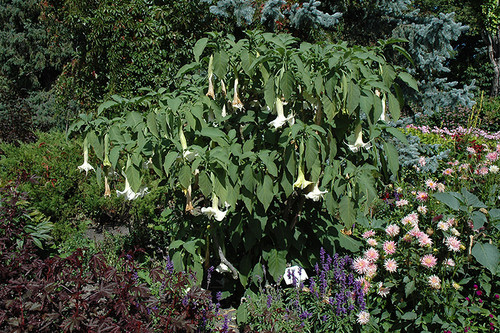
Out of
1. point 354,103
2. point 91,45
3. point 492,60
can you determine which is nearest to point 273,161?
point 354,103

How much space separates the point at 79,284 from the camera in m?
1.79

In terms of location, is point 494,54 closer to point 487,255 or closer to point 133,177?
point 487,255

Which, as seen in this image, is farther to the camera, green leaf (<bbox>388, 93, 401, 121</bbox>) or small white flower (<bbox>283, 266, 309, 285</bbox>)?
small white flower (<bbox>283, 266, 309, 285</bbox>)

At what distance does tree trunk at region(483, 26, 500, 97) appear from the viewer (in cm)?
1519

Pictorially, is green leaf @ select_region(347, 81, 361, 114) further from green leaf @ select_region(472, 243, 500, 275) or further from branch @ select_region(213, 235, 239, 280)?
branch @ select_region(213, 235, 239, 280)

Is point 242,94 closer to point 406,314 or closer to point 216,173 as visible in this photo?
point 216,173

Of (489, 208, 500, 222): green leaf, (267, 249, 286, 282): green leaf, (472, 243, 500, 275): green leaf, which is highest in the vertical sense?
(489, 208, 500, 222): green leaf

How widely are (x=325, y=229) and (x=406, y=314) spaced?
71 cm

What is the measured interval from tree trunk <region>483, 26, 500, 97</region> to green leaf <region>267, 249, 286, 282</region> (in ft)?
51.2

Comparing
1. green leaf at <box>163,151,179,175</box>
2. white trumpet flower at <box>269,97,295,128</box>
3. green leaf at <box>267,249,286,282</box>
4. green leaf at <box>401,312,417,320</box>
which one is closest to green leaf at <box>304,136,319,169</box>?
white trumpet flower at <box>269,97,295,128</box>

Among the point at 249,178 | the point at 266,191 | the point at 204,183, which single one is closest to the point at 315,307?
the point at 266,191

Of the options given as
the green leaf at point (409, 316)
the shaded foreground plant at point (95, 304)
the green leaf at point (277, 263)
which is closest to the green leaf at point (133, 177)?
the shaded foreground plant at point (95, 304)

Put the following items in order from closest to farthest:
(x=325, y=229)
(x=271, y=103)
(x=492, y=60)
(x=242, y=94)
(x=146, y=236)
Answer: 1. (x=271, y=103)
2. (x=242, y=94)
3. (x=325, y=229)
4. (x=146, y=236)
5. (x=492, y=60)

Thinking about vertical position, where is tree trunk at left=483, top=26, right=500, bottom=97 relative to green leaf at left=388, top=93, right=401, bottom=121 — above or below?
below
